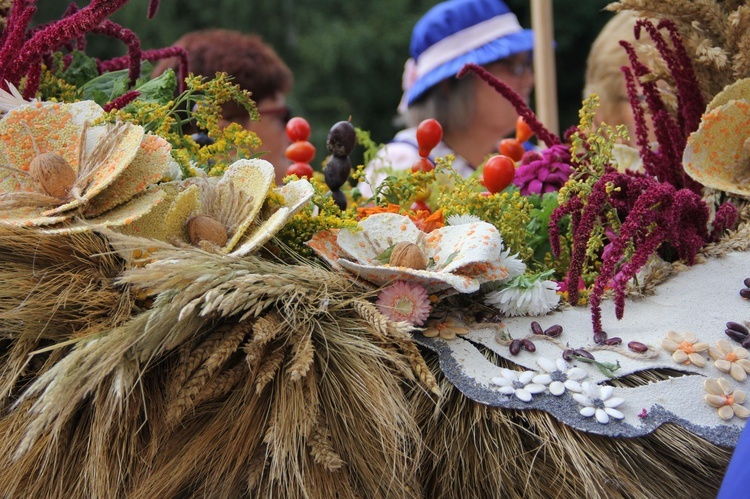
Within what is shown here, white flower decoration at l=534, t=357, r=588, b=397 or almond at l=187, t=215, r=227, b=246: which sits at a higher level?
almond at l=187, t=215, r=227, b=246

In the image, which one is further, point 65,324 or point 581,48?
point 581,48

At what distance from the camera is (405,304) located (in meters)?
0.70

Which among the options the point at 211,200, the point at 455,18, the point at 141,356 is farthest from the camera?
the point at 455,18

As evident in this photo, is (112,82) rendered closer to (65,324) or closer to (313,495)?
(65,324)

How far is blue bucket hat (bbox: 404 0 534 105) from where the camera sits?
87.0 inches

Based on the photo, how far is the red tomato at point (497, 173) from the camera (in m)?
0.93

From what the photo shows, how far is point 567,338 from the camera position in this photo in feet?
2.35

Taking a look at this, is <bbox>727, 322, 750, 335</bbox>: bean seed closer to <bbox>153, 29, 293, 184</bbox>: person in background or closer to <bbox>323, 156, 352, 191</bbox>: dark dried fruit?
<bbox>323, 156, 352, 191</bbox>: dark dried fruit

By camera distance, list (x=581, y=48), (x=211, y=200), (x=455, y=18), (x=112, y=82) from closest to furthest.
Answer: (x=211, y=200)
(x=112, y=82)
(x=455, y=18)
(x=581, y=48)

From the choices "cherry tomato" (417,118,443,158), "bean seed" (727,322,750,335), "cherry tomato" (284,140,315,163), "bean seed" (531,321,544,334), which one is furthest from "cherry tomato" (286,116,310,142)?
"bean seed" (727,322,750,335)

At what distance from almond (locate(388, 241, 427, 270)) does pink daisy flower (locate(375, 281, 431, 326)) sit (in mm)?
25

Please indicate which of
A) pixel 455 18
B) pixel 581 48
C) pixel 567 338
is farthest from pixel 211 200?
pixel 581 48

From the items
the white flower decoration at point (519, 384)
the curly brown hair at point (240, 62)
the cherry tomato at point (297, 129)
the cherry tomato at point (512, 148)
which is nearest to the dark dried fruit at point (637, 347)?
the white flower decoration at point (519, 384)

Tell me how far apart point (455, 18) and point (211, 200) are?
5.71 ft
